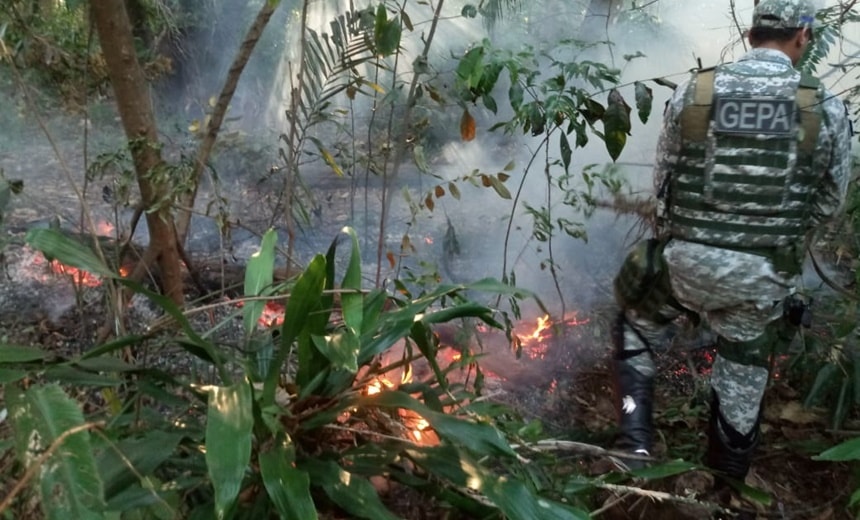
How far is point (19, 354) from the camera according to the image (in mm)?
1376

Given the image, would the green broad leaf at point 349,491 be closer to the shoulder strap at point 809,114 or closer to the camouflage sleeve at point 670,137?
the camouflage sleeve at point 670,137

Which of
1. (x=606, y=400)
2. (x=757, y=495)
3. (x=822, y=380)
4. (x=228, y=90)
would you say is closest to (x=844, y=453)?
(x=757, y=495)

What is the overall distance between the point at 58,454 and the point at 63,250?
0.59 m

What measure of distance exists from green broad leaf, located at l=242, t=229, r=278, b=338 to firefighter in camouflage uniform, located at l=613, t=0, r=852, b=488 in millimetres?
1525

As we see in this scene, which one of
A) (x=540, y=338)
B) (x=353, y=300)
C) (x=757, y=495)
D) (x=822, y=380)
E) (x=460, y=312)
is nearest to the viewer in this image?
(x=353, y=300)

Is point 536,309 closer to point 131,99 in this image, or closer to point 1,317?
point 131,99

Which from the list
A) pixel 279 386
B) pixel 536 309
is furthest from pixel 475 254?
pixel 279 386

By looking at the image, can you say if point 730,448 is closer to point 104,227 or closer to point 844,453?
point 844,453

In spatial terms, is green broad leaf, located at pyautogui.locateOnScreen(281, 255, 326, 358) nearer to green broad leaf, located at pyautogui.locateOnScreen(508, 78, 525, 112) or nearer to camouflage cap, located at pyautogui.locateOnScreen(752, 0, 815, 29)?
green broad leaf, located at pyautogui.locateOnScreen(508, 78, 525, 112)

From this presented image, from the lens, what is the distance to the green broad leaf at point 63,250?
1426 millimetres

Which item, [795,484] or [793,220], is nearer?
[793,220]

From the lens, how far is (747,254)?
2500 millimetres

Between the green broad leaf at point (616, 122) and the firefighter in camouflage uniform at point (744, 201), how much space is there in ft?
0.77

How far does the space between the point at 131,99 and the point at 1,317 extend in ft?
5.73
